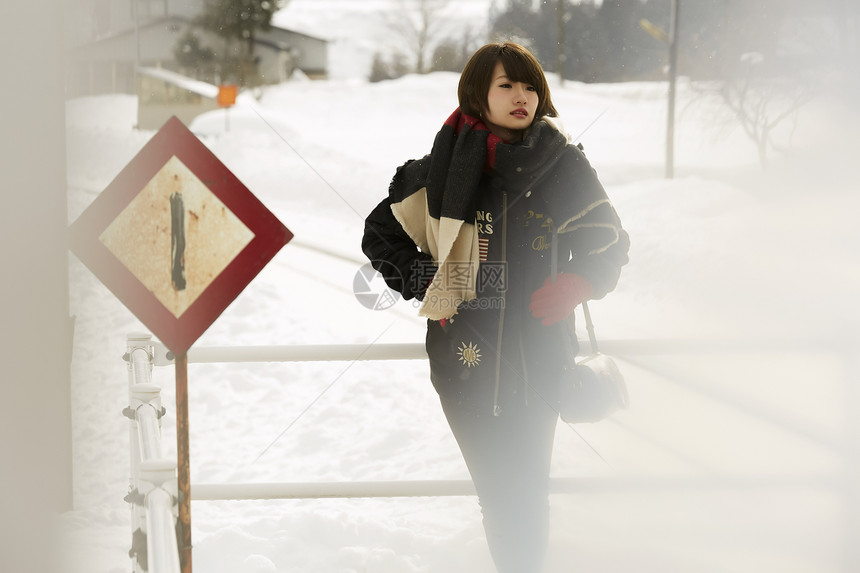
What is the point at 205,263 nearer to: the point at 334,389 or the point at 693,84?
the point at 334,389

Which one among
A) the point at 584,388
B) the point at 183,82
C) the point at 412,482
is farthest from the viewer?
the point at 183,82

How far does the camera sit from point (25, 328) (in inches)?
84.3

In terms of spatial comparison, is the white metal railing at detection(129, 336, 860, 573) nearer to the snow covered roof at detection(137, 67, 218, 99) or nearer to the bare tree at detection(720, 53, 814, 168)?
the bare tree at detection(720, 53, 814, 168)

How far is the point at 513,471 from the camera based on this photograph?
1646 millimetres

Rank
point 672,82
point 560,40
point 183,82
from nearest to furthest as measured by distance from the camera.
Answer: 1. point 672,82
2. point 560,40
3. point 183,82

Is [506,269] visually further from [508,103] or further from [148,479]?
[148,479]

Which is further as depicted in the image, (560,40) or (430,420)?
(560,40)

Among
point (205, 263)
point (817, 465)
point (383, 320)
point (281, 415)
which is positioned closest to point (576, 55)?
point (383, 320)

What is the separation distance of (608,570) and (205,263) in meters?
1.81

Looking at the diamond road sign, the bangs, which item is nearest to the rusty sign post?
the diamond road sign

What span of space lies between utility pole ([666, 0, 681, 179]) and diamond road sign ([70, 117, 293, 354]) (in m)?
7.18

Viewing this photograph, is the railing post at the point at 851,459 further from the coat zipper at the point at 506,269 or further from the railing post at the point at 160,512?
the railing post at the point at 160,512

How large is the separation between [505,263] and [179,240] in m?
0.72

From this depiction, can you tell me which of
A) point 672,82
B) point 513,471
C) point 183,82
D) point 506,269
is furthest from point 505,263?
point 183,82
